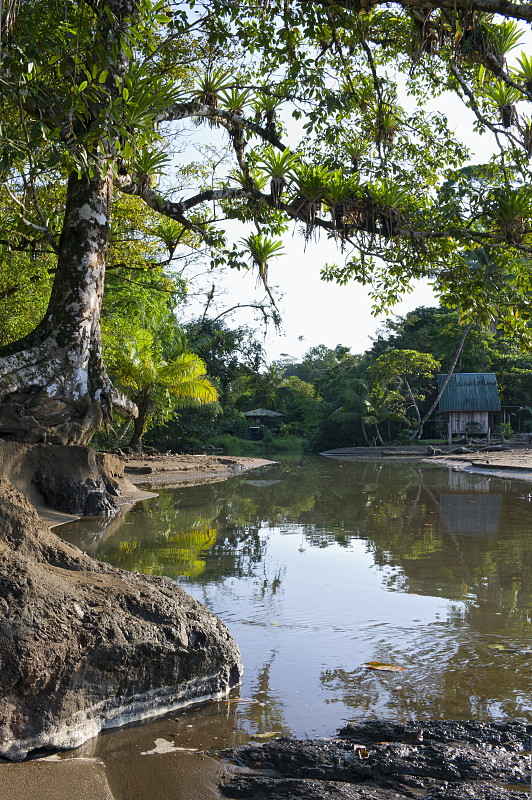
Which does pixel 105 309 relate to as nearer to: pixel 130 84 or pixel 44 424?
pixel 44 424

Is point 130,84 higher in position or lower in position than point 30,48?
higher

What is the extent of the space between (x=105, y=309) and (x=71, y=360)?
7295mm

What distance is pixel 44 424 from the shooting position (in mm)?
7516

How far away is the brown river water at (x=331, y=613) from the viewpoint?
2.52 metres

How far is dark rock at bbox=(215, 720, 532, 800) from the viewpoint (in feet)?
6.30

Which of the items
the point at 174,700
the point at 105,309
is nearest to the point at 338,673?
the point at 174,700

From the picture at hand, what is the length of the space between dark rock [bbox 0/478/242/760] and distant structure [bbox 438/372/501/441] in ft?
95.1

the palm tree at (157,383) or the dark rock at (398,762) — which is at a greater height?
the palm tree at (157,383)

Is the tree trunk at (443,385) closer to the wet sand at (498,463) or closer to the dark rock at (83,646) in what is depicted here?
the wet sand at (498,463)

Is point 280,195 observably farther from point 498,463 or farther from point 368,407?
point 368,407

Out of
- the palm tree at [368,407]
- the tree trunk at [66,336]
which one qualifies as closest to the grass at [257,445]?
the palm tree at [368,407]

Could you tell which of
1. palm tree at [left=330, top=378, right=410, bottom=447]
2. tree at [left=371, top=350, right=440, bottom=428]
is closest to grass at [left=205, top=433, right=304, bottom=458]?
palm tree at [left=330, top=378, right=410, bottom=447]

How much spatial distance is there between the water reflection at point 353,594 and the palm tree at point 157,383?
7.51m

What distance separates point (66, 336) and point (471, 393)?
86.8ft
